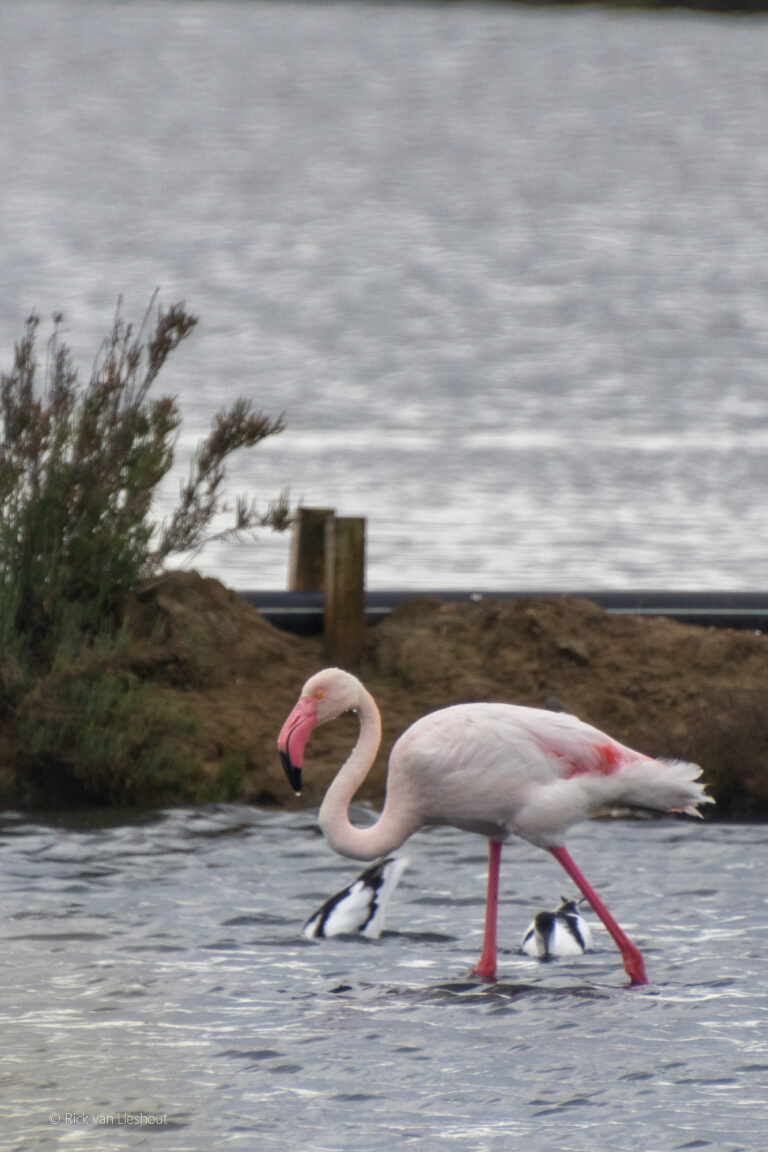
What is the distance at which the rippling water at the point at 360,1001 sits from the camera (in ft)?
17.2

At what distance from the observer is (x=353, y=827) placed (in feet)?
23.5

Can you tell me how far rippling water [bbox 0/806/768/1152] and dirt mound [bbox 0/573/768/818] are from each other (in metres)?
0.62

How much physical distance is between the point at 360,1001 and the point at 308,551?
17.4 ft

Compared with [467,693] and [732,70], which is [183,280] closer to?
[732,70]

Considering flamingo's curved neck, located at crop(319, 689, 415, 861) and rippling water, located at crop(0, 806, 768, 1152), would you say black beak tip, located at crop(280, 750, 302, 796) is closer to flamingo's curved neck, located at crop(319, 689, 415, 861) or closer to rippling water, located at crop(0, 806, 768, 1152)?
flamingo's curved neck, located at crop(319, 689, 415, 861)

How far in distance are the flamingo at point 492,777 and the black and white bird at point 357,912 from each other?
7.2 inches

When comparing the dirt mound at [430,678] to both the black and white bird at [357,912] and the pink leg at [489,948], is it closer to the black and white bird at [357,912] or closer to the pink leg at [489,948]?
the black and white bird at [357,912]

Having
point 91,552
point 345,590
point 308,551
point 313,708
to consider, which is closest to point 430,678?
point 345,590

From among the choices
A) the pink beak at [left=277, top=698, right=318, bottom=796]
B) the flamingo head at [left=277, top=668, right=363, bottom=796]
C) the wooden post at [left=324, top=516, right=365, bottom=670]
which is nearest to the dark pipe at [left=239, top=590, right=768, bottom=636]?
the wooden post at [left=324, top=516, right=365, bottom=670]

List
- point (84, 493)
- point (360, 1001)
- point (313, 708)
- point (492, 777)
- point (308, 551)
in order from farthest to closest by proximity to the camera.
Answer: point (308, 551)
point (84, 493)
point (313, 708)
point (492, 777)
point (360, 1001)

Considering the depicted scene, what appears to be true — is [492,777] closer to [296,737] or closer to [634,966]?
[296,737]

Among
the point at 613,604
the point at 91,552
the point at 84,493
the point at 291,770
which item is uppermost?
the point at 84,493

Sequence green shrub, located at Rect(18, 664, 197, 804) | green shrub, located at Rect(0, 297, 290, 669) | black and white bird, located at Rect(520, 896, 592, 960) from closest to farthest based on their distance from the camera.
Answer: black and white bird, located at Rect(520, 896, 592, 960), green shrub, located at Rect(18, 664, 197, 804), green shrub, located at Rect(0, 297, 290, 669)

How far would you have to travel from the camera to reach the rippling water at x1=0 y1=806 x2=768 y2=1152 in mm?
5242
